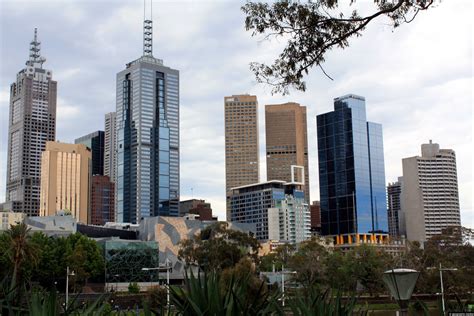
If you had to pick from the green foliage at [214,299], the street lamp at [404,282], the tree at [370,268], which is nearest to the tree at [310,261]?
the tree at [370,268]

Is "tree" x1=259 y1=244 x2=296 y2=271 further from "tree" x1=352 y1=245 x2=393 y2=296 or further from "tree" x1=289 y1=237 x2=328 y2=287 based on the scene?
"tree" x1=352 y1=245 x2=393 y2=296

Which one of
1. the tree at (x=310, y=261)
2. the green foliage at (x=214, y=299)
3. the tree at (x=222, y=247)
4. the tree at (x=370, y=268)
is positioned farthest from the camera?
the tree at (x=370, y=268)

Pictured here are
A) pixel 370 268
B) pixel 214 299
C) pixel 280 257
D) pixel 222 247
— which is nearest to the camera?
pixel 214 299

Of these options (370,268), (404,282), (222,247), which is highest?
(222,247)

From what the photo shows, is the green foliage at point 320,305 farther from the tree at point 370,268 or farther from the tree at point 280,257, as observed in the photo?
the tree at point 280,257

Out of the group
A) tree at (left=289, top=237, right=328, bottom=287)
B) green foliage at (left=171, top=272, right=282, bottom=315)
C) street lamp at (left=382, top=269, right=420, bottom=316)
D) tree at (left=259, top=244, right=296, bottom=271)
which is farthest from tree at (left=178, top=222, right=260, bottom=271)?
green foliage at (left=171, top=272, right=282, bottom=315)

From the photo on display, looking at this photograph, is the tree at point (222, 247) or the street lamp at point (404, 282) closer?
the street lamp at point (404, 282)

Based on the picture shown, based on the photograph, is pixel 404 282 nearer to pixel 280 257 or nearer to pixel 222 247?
pixel 222 247

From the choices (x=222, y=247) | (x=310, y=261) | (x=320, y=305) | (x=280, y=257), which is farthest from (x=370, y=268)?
(x=320, y=305)

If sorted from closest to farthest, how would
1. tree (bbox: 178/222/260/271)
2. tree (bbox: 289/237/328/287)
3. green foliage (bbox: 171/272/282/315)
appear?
1. green foliage (bbox: 171/272/282/315)
2. tree (bbox: 289/237/328/287)
3. tree (bbox: 178/222/260/271)

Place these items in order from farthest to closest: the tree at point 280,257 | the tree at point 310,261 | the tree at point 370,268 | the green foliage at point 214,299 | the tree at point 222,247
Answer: the tree at point 280,257 → the tree at point 370,268 → the tree at point 222,247 → the tree at point 310,261 → the green foliage at point 214,299

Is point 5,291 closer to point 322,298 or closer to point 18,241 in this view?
point 322,298

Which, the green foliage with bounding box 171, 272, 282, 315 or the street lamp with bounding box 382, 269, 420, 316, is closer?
the green foliage with bounding box 171, 272, 282, 315

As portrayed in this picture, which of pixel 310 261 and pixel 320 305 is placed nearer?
pixel 320 305
